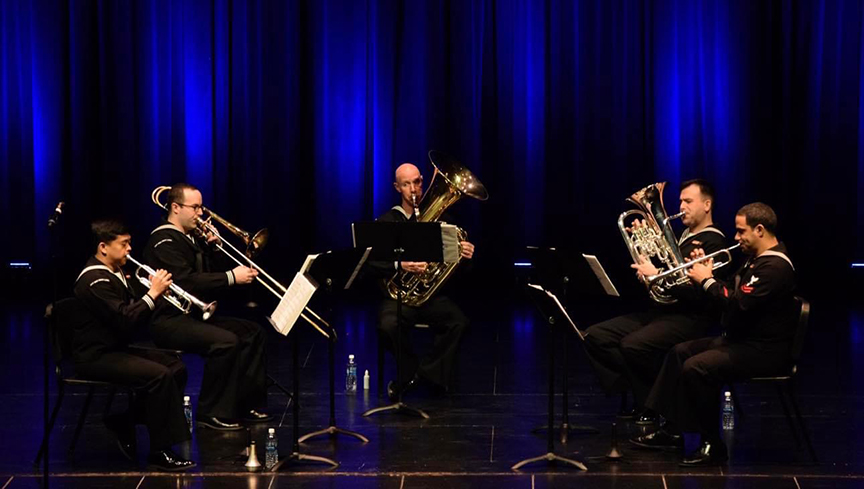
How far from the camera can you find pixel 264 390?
7.22 metres

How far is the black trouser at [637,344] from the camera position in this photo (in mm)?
6930

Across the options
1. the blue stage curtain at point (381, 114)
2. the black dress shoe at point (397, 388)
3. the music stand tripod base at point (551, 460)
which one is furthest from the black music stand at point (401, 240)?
the blue stage curtain at point (381, 114)

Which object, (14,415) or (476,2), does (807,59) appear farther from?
(14,415)

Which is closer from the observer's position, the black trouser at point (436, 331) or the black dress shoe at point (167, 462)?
the black dress shoe at point (167, 462)

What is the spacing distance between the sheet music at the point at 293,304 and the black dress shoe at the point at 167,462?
0.91 meters

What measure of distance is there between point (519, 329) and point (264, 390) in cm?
332

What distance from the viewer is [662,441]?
6535mm

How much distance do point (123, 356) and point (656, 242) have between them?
2.99 m

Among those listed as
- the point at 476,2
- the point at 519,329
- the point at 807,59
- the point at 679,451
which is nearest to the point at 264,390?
the point at 679,451

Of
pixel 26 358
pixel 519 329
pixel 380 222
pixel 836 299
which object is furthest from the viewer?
pixel 836 299

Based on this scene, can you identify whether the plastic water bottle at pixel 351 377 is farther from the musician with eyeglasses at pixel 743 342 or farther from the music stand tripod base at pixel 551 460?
the musician with eyeglasses at pixel 743 342

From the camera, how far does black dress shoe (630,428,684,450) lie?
6.51 metres

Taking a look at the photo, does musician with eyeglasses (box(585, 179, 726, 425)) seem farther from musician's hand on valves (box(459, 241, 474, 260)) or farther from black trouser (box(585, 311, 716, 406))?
musician's hand on valves (box(459, 241, 474, 260))

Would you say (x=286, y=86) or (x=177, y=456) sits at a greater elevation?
(x=286, y=86)
